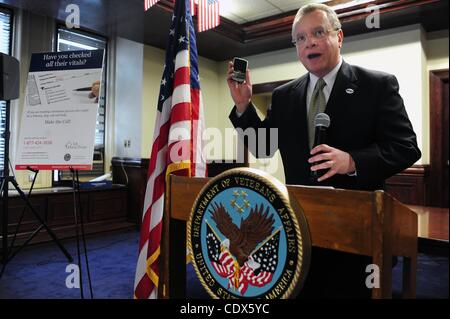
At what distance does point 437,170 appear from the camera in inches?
164

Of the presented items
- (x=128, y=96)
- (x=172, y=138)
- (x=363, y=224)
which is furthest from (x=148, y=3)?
(x=363, y=224)

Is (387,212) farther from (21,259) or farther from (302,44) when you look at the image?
(21,259)

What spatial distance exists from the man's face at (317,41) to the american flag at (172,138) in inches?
35.9

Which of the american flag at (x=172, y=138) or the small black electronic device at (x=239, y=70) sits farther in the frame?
the american flag at (x=172, y=138)

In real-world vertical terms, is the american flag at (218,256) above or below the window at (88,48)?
below

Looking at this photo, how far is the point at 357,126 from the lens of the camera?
1.22m

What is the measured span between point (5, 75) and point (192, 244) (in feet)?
8.78

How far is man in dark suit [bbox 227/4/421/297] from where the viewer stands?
1.01 meters

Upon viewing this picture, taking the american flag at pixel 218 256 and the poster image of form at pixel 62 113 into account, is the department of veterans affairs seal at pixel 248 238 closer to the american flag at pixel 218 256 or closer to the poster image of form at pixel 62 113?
the american flag at pixel 218 256

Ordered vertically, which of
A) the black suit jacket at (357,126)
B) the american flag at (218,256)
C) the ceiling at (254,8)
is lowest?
the american flag at (218,256)

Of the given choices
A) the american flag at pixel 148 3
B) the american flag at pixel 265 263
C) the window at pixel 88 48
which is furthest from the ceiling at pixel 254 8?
the american flag at pixel 265 263

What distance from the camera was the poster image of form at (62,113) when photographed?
2.13 m

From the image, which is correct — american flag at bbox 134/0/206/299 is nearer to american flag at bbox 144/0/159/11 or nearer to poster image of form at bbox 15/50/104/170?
poster image of form at bbox 15/50/104/170

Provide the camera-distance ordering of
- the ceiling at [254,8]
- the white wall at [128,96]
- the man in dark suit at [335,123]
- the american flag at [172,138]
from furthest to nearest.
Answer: the white wall at [128,96]
the ceiling at [254,8]
the american flag at [172,138]
the man in dark suit at [335,123]
